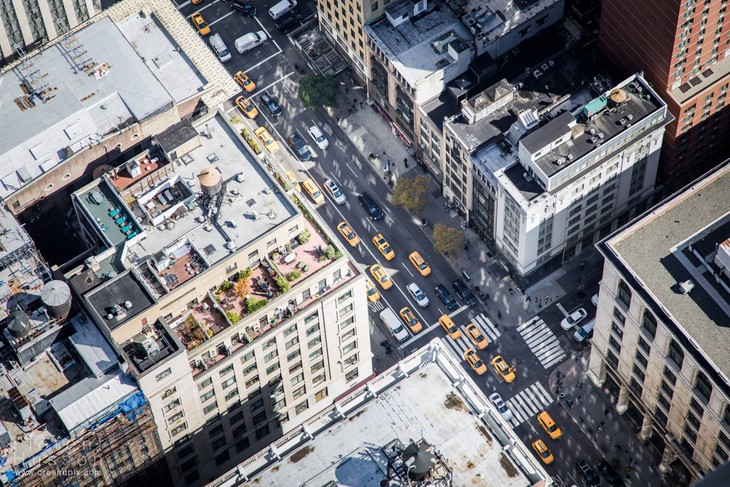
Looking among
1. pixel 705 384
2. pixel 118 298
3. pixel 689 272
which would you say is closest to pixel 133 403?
pixel 118 298

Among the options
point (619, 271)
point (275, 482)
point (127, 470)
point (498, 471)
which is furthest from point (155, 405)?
point (619, 271)

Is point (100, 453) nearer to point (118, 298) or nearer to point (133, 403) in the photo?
point (133, 403)

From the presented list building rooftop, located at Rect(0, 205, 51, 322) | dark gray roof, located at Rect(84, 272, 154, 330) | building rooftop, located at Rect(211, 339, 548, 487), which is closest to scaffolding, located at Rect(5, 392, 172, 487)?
dark gray roof, located at Rect(84, 272, 154, 330)

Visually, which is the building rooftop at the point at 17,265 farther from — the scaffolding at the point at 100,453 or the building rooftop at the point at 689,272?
the building rooftop at the point at 689,272

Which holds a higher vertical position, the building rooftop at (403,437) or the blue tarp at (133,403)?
the blue tarp at (133,403)

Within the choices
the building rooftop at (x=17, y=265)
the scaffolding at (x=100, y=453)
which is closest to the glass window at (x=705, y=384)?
the scaffolding at (x=100, y=453)

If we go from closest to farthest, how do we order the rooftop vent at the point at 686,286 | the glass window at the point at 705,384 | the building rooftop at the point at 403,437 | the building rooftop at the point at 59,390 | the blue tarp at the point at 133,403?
the building rooftop at the point at 403,437, the building rooftop at the point at 59,390, the blue tarp at the point at 133,403, the rooftop vent at the point at 686,286, the glass window at the point at 705,384

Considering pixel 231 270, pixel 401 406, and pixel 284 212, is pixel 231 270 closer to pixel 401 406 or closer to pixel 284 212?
pixel 284 212
